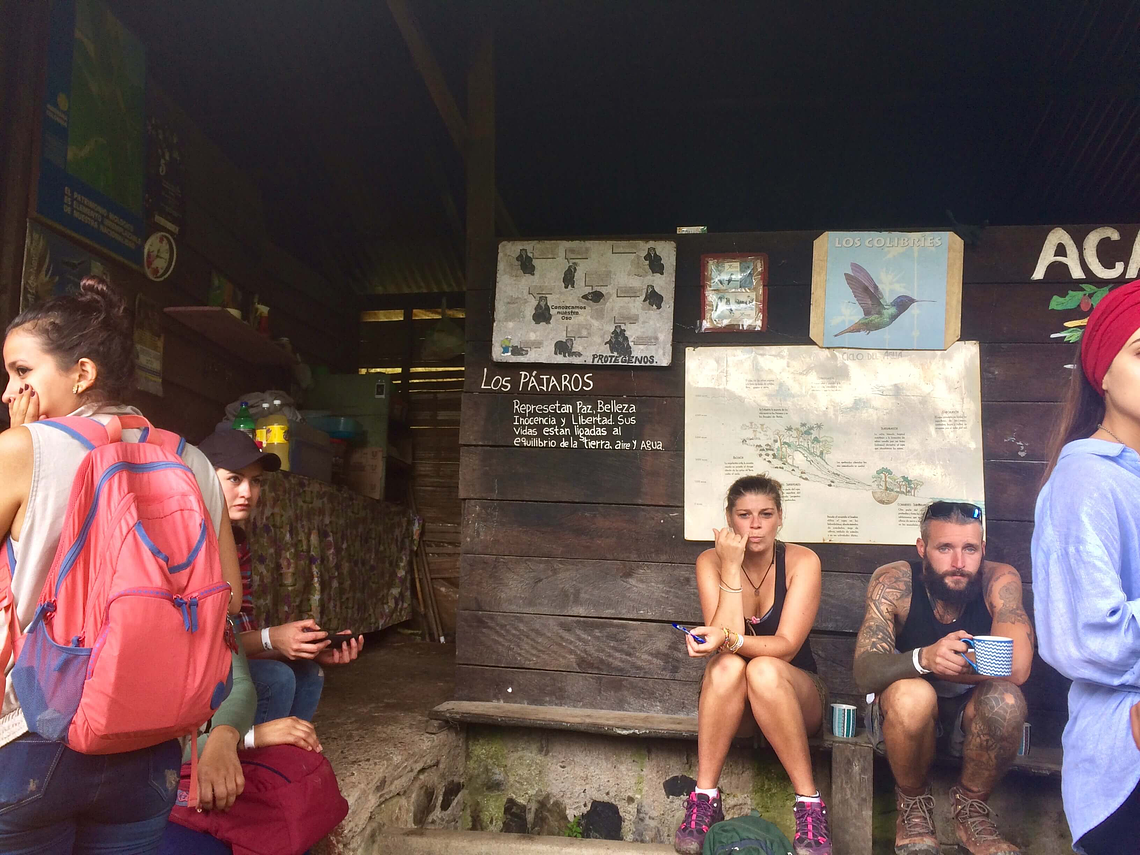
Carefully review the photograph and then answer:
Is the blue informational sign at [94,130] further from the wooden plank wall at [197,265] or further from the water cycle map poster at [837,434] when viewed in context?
the water cycle map poster at [837,434]

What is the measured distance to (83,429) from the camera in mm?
1500

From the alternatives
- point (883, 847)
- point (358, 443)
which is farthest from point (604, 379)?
point (358, 443)

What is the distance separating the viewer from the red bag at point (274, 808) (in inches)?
80.1

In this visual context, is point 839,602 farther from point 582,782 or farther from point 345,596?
point 345,596

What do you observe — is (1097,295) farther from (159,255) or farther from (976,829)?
(159,255)

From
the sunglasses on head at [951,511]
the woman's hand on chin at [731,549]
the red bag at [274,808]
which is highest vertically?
the sunglasses on head at [951,511]

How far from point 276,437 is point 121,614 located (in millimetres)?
3458

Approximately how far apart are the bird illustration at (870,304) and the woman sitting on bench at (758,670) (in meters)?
1.08

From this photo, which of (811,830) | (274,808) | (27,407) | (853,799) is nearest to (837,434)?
(853,799)

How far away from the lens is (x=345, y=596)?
211 inches

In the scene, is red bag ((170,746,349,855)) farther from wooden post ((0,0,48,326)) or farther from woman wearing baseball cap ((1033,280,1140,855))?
wooden post ((0,0,48,326))

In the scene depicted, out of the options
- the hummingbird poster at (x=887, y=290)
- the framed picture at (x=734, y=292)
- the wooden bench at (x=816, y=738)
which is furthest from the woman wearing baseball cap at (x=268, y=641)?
the hummingbird poster at (x=887, y=290)

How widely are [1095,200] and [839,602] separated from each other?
3.55m

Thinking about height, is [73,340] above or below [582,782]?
above
